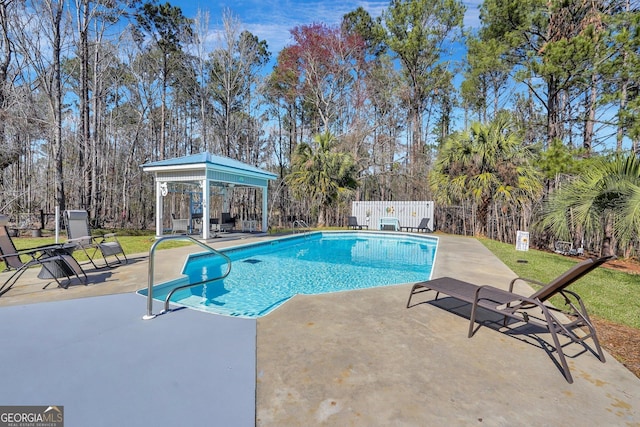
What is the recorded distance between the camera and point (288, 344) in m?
2.79

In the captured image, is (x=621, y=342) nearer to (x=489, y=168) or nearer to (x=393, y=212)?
(x=489, y=168)

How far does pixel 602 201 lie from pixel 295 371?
5798mm

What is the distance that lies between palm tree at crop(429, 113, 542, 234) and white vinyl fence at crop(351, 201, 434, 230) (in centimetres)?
313

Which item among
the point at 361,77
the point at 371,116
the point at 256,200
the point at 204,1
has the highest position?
the point at 204,1

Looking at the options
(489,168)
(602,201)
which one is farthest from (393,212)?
(602,201)

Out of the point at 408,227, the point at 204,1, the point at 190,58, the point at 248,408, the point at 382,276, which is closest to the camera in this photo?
the point at 248,408

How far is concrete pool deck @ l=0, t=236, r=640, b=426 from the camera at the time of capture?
189cm

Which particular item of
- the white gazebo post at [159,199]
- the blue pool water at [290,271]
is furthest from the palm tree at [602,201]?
the white gazebo post at [159,199]

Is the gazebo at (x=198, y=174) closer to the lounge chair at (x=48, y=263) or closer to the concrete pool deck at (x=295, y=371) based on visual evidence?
the lounge chair at (x=48, y=263)

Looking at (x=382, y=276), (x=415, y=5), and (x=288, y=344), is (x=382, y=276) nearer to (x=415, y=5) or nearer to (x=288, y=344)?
(x=288, y=344)

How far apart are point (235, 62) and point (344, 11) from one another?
8.02 meters

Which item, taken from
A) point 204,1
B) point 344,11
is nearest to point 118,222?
point 204,1

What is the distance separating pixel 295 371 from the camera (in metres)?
2.34

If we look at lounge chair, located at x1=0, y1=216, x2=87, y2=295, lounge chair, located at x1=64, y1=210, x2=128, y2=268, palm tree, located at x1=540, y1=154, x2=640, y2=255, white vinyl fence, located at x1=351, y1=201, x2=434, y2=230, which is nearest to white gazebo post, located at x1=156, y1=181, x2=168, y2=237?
→ lounge chair, located at x1=64, y1=210, x2=128, y2=268
